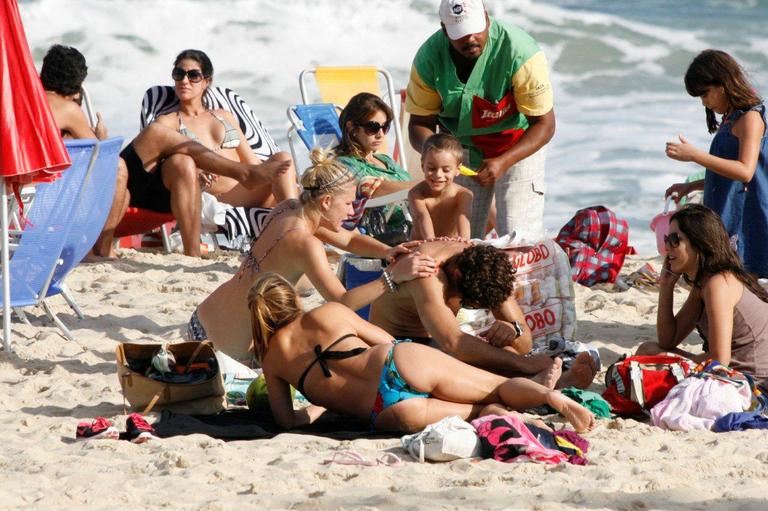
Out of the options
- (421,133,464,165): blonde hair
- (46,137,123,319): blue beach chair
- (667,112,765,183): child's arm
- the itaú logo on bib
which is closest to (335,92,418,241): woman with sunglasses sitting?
the itaú logo on bib

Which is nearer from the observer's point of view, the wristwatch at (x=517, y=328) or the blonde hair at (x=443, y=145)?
the wristwatch at (x=517, y=328)

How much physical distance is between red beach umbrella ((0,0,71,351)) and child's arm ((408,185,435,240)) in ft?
5.18

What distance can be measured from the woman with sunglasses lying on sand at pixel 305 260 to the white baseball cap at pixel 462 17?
1211mm

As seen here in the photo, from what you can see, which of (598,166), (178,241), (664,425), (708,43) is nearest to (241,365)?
(664,425)

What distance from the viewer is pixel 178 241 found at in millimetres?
8586

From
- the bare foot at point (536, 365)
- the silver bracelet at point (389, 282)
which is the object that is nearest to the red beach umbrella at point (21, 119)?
the silver bracelet at point (389, 282)

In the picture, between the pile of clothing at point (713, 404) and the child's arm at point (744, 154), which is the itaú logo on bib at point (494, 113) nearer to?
the child's arm at point (744, 154)

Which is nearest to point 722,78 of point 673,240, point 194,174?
point 673,240

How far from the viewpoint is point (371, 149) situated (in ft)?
21.4

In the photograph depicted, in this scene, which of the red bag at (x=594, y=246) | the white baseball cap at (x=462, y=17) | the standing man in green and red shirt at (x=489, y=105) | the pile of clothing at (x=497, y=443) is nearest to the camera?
the pile of clothing at (x=497, y=443)

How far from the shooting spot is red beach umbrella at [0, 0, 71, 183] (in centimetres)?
527

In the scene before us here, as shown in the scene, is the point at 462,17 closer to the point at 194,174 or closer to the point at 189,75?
the point at 194,174

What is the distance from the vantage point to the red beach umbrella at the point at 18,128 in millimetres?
5266

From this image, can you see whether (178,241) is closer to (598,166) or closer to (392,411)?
(392,411)
